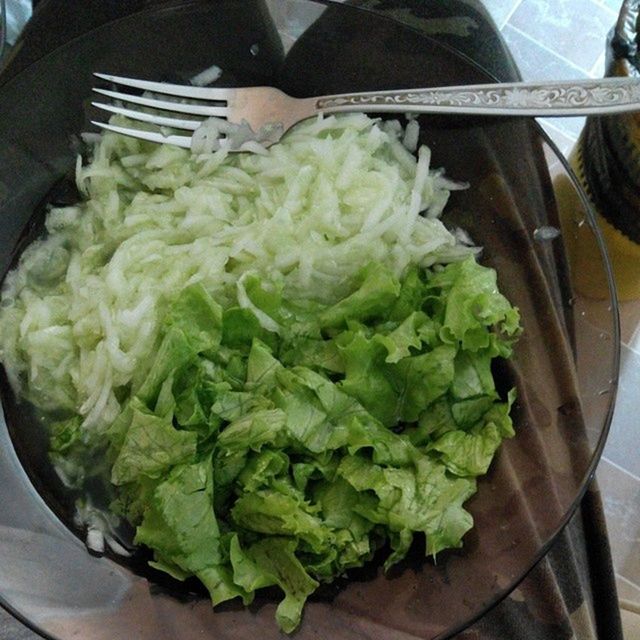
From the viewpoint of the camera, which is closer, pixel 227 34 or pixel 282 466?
pixel 282 466

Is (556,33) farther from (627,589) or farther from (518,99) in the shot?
(627,589)

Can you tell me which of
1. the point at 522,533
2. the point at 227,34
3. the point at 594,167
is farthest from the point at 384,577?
the point at 227,34

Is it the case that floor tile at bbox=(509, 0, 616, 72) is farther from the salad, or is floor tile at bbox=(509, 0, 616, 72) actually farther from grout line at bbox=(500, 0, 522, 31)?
the salad

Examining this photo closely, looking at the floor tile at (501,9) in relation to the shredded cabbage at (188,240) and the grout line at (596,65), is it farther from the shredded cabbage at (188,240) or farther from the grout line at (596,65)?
the shredded cabbage at (188,240)

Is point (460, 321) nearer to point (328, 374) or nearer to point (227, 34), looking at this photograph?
point (328, 374)

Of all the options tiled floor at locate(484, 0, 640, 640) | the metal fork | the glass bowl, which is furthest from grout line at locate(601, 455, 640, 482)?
the metal fork

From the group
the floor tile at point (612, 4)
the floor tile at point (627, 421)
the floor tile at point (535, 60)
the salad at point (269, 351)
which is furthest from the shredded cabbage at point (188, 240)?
the floor tile at point (612, 4)

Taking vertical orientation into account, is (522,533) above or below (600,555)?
above
